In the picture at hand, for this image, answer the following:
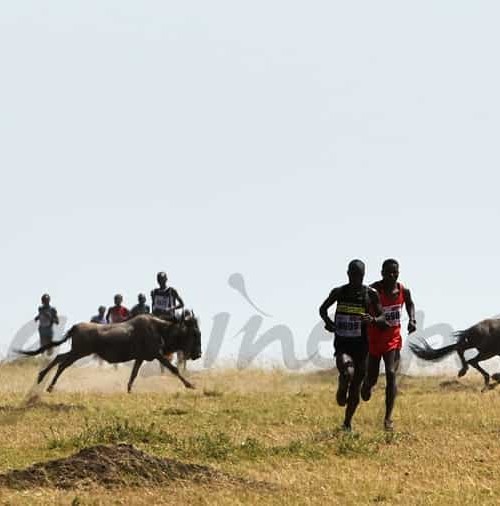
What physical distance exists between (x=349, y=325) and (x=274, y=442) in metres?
1.61

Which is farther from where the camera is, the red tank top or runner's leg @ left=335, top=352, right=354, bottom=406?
the red tank top

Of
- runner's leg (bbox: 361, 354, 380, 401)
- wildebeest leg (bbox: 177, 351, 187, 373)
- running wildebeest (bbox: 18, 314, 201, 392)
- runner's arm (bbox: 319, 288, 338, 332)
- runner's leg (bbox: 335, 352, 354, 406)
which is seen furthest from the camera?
Answer: wildebeest leg (bbox: 177, 351, 187, 373)

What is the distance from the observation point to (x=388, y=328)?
14195 millimetres

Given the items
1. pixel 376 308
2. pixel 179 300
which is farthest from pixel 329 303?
pixel 179 300

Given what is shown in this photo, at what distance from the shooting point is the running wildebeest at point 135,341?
72.7ft

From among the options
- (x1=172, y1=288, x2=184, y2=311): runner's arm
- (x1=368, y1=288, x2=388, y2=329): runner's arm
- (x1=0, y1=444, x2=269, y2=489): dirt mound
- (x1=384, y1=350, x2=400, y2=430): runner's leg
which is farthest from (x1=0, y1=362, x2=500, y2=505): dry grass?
(x1=172, y1=288, x2=184, y2=311): runner's arm

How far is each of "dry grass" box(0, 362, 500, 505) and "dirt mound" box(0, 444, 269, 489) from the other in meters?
0.08

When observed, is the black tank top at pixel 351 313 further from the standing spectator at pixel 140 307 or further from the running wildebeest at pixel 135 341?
the standing spectator at pixel 140 307

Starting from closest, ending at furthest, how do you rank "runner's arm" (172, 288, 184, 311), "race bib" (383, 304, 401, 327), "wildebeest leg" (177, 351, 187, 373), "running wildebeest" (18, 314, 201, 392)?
"race bib" (383, 304, 401, 327) < "running wildebeest" (18, 314, 201, 392) < "runner's arm" (172, 288, 184, 311) < "wildebeest leg" (177, 351, 187, 373)

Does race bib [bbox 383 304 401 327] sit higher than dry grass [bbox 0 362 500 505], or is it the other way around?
race bib [bbox 383 304 401 327]

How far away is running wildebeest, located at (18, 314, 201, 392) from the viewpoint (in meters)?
22.2

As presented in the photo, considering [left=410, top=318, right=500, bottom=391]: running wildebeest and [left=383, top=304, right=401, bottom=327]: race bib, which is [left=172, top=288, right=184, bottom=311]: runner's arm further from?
[left=383, top=304, right=401, bottom=327]: race bib

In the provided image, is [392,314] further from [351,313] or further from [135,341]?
[135,341]

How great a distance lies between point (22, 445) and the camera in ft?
44.1
